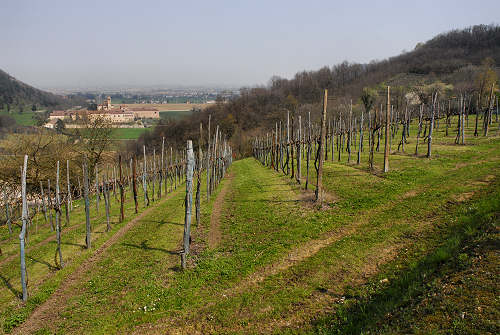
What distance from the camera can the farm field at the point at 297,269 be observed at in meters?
6.77

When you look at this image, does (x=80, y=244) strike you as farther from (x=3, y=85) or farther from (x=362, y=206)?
(x=3, y=85)

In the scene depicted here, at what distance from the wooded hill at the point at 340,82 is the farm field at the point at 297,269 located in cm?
5708

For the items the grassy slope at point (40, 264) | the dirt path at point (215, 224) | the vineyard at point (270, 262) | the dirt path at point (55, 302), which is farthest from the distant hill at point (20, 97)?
the vineyard at point (270, 262)

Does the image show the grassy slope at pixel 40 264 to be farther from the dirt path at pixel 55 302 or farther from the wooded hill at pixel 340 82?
the wooded hill at pixel 340 82

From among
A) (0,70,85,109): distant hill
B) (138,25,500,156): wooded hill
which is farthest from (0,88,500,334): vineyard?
(0,70,85,109): distant hill

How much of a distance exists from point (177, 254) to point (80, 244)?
6.41 meters

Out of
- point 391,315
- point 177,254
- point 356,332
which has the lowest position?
point 177,254

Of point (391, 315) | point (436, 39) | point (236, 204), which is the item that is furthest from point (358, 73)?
point (391, 315)

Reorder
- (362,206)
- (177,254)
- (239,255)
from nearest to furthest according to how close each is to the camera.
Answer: (239,255) → (177,254) → (362,206)

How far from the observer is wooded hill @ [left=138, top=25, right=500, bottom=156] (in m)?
84.6

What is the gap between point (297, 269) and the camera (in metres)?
9.67

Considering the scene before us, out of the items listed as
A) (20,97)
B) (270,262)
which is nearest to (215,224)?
(270,262)

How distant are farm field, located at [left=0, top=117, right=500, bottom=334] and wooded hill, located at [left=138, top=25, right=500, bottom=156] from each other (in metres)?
57.1

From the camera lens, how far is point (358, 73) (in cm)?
14062
